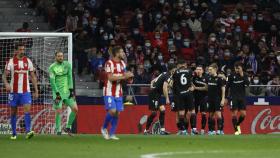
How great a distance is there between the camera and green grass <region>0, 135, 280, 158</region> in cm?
1426

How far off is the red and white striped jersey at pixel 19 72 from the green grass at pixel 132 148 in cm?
142

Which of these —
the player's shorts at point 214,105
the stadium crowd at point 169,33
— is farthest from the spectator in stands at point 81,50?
the player's shorts at point 214,105

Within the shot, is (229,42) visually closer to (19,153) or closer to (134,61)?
(134,61)

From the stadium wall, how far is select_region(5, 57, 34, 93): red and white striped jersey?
695cm

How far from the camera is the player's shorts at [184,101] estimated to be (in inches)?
931

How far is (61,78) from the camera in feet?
68.7

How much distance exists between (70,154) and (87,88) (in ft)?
44.4

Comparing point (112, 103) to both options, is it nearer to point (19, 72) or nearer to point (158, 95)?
point (19, 72)

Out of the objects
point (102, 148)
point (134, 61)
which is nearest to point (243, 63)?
point (134, 61)

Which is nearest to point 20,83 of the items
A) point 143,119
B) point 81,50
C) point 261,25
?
point 143,119

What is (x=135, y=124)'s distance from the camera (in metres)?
27.0

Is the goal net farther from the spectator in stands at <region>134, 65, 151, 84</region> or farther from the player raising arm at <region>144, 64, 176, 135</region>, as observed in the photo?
the spectator in stands at <region>134, 65, 151, 84</region>

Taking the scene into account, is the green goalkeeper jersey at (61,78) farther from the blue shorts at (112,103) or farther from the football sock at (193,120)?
the football sock at (193,120)

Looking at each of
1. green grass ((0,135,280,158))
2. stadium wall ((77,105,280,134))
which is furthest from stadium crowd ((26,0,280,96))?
green grass ((0,135,280,158))
